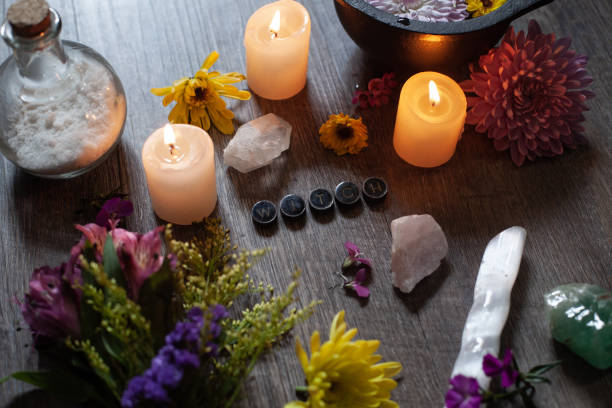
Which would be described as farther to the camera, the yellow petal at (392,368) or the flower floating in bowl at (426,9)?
the flower floating in bowl at (426,9)

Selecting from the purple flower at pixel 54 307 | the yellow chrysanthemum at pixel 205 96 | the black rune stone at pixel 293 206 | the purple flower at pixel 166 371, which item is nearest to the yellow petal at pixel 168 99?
the yellow chrysanthemum at pixel 205 96

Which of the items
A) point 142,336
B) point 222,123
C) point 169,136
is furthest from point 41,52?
point 142,336

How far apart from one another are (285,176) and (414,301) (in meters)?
0.28

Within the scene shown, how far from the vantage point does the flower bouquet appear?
70 centimetres

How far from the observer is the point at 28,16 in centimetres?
78

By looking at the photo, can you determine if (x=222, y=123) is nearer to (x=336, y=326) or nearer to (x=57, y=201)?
(x=57, y=201)

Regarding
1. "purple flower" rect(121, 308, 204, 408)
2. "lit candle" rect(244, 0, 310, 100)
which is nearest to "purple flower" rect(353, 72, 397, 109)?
"lit candle" rect(244, 0, 310, 100)

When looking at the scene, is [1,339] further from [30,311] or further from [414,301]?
[414,301]

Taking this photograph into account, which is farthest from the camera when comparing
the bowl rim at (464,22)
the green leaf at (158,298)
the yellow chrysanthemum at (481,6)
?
the yellow chrysanthemum at (481,6)

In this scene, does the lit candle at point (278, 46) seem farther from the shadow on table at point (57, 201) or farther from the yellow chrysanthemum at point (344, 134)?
the shadow on table at point (57, 201)

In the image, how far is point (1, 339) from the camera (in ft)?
2.76

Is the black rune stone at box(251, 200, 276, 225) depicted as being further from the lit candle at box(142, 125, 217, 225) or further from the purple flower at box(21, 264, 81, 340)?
the purple flower at box(21, 264, 81, 340)

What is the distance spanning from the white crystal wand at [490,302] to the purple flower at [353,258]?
0.52ft

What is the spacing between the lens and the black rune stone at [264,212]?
0.95 meters
